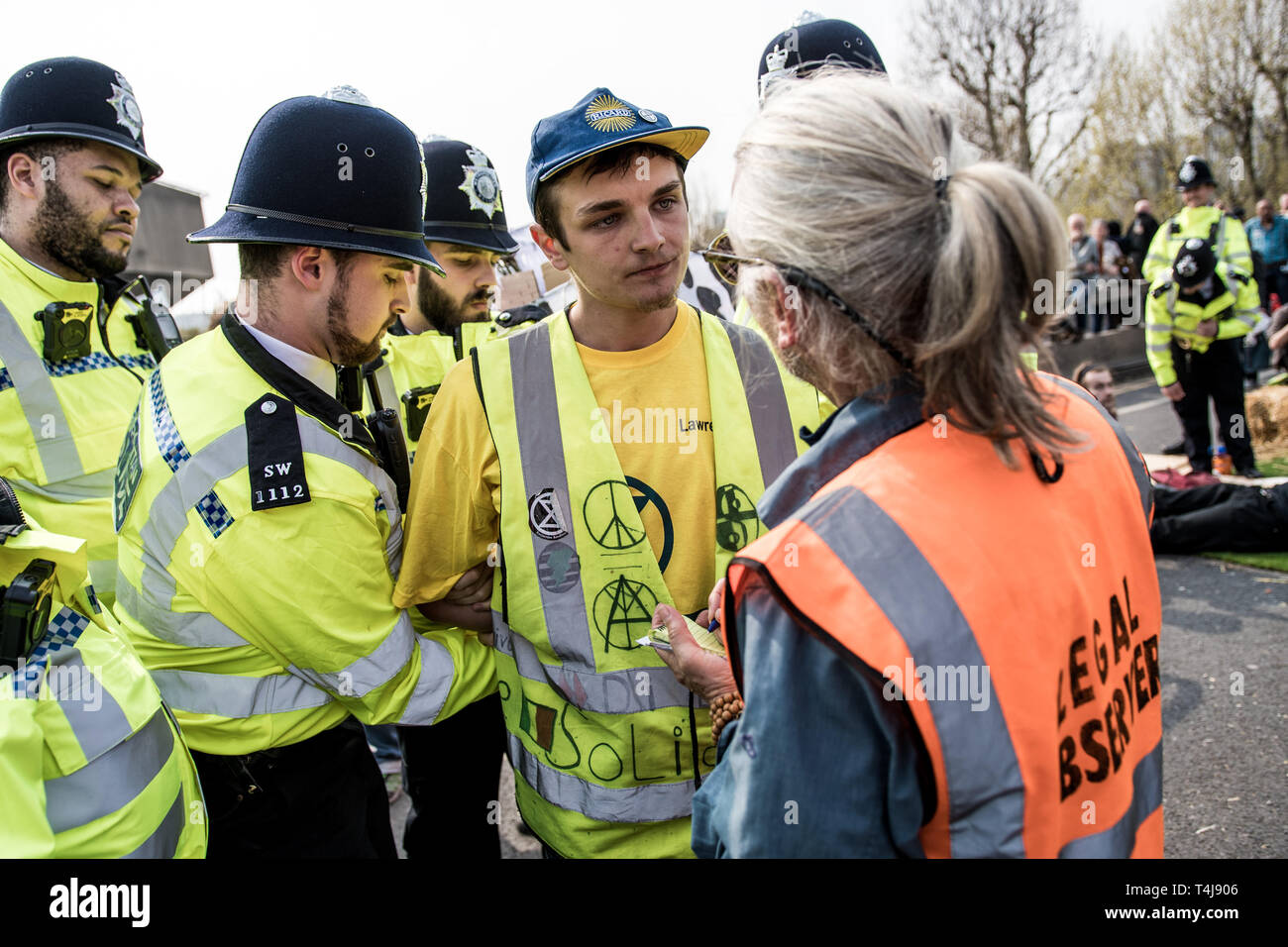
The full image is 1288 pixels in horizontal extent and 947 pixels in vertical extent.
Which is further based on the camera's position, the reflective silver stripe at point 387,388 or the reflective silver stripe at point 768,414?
the reflective silver stripe at point 387,388

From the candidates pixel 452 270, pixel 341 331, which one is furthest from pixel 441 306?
pixel 341 331

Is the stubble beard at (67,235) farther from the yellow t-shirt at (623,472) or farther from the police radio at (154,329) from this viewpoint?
the yellow t-shirt at (623,472)

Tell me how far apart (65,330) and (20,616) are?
216 cm

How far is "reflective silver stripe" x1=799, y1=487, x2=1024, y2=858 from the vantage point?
103 centimetres

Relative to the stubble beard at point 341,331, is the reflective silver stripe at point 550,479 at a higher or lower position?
lower

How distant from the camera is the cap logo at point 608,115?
202cm

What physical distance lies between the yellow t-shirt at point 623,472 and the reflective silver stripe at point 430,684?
14cm

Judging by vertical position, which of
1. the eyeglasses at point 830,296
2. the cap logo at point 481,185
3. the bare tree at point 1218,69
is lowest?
the eyeglasses at point 830,296

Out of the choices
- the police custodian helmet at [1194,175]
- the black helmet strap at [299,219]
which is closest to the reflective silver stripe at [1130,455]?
the black helmet strap at [299,219]

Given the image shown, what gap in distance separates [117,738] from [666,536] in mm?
1115

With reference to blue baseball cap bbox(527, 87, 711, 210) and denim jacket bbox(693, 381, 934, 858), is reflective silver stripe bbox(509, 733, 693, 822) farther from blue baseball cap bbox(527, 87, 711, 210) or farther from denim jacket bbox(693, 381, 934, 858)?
blue baseball cap bbox(527, 87, 711, 210)

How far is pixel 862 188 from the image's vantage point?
1.15 meters

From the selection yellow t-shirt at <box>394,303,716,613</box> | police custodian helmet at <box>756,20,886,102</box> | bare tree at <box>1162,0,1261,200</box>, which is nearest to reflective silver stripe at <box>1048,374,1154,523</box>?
yellow t-shirt at <box>394,303,716,613</box>

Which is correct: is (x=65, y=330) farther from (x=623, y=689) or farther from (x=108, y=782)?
(x=623, y=689)
